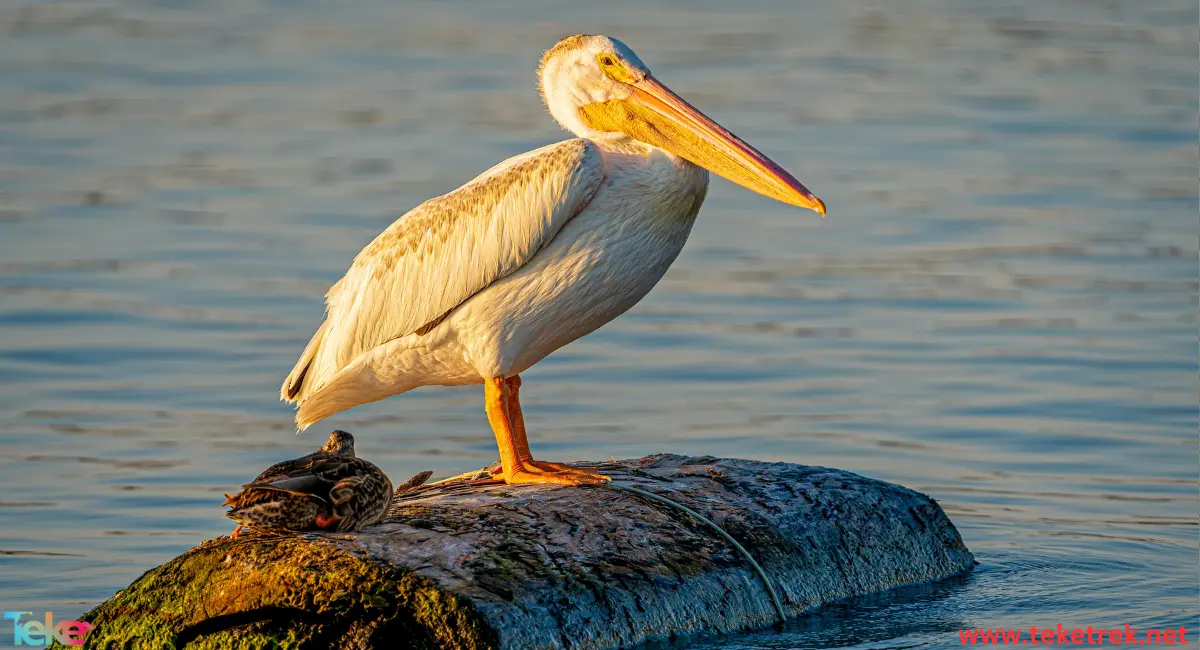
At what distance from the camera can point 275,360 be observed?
414 inches

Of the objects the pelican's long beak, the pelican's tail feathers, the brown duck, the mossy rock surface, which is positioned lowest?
the mossy rock surface

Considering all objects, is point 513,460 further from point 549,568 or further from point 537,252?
point 549,568

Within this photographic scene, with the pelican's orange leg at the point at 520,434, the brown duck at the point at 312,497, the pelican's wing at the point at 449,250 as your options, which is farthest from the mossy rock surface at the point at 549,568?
the pelican's wing at the point at 449,250

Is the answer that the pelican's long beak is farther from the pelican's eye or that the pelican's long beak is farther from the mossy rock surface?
the mossy rock surface

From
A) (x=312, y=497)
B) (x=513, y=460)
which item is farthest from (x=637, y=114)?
(x=312, y=497)

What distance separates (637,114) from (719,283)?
5.07 metres

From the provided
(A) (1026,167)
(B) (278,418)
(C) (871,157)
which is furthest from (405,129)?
(B) (278,418)

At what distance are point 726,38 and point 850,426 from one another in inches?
434

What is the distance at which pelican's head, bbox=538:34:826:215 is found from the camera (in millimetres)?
6938

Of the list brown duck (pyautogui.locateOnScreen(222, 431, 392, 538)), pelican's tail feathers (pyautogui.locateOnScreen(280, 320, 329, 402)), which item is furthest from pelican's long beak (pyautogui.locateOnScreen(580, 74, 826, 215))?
brown duck (pyautogui.locateOnScreen(222, 431, 392, 538))

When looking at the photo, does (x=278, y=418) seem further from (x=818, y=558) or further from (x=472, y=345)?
(x=818, y=558)

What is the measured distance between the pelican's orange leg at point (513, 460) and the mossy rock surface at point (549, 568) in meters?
0.13

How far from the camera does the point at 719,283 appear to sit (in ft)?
39.6

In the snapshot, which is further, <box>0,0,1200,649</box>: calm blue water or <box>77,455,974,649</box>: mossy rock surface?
<box>0,0,1200,649</box>: calm blue water
